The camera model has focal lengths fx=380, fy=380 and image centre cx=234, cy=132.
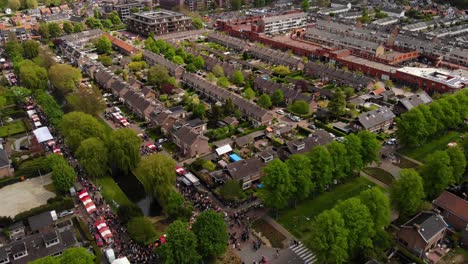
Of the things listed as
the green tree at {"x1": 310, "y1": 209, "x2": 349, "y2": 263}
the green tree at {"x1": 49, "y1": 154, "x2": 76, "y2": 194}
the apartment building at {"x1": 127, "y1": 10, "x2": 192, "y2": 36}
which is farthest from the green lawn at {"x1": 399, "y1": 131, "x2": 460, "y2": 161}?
the apartment building at {"x1": 127, "y1": 10, "x2": 192, "y2": 36}

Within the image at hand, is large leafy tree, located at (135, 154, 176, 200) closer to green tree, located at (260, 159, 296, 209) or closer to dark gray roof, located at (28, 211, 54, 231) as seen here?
dark gray roof, located at (28, 211, 54, 231)

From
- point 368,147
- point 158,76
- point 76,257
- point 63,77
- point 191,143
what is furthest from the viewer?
point 158,76

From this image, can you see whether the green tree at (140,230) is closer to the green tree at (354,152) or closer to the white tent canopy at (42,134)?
the green tree at (354,152)

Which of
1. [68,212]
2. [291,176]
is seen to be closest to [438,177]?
[291,176]

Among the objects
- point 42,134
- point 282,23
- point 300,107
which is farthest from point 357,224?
point 282,23

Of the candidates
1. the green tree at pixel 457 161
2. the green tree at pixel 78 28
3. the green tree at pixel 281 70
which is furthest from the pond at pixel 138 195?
the green tree at pixel 78 28

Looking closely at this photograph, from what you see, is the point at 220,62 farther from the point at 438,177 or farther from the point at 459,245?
the point at 459,245

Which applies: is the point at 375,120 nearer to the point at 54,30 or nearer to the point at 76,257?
the point at 76,257
